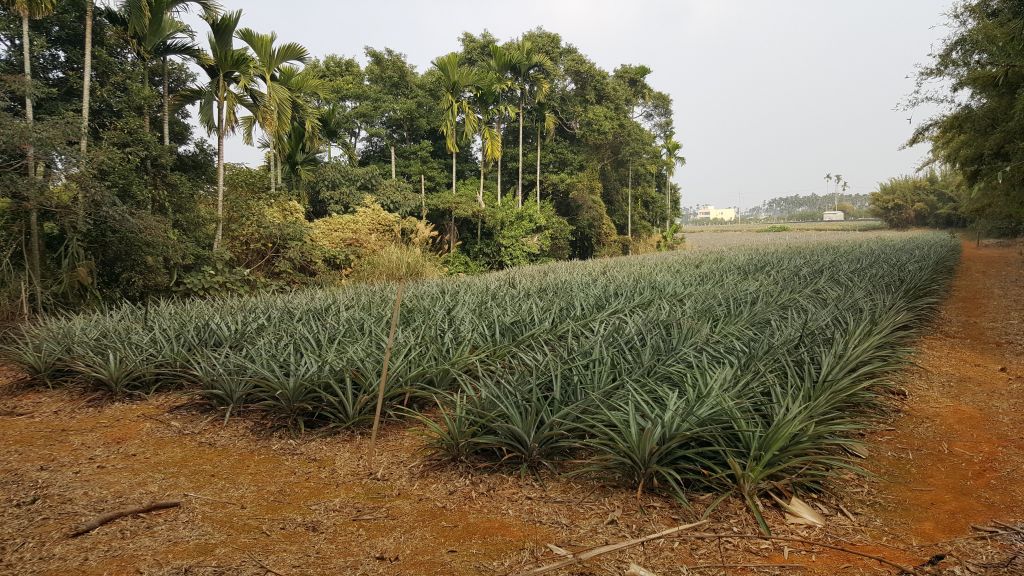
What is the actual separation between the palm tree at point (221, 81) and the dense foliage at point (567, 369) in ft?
15.3

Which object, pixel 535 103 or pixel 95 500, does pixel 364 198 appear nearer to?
pixel 535 103

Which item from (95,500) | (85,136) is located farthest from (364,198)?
(95,500)

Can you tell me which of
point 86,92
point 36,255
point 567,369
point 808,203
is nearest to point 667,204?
point 86,92

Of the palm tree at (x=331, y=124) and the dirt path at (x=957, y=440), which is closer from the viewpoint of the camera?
the dirt path at (x=957, y=440)

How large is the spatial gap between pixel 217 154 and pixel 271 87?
1.69 meters

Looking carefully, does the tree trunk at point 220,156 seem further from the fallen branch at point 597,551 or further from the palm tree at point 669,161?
the palm tree at point 669,161

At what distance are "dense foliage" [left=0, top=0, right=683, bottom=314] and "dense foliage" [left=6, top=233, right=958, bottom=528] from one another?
202 cm

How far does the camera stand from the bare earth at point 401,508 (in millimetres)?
2113

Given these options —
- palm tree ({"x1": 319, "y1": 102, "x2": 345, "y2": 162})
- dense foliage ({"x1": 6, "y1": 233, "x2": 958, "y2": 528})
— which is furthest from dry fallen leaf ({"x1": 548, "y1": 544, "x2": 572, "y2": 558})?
palm tree ({"x1": 319, "y1": 102, "x2": 345, "y2": 162})

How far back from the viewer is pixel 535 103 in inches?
979

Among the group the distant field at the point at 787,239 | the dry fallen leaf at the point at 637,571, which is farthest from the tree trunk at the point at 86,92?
the distant field at the point at 787,239

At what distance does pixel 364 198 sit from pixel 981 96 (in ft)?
50.5

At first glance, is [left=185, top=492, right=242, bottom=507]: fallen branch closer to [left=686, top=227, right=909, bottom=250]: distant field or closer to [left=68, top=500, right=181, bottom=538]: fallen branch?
[left=68, top=500, right=181, bottom=538]: fallen branch

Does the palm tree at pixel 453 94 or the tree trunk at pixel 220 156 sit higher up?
the palm tree at pixel 453 94
